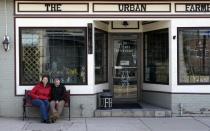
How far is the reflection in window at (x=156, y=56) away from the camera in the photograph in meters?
15.0

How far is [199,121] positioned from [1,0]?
6.68 meters

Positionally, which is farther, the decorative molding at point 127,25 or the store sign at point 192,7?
the decorative molding at point 127,25

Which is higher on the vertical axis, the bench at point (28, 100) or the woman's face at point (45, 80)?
the woman's face at point (45, 80)

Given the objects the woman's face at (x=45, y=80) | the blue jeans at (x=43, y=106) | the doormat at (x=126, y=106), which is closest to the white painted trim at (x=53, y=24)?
the woman's face at (x=45, y=80)

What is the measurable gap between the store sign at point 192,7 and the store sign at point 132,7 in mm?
331

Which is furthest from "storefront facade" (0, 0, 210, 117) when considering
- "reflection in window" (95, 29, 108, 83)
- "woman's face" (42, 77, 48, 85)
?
"woman's face" (42, 77, 48, 85)

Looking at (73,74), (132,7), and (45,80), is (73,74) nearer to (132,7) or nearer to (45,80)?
(45,80)

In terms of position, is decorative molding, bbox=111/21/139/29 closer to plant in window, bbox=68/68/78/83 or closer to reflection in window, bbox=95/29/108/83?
reflection in window, bbox=95/29/108/83

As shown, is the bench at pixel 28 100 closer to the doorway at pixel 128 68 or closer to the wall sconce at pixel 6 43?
the wall sconce at pixel 6 43

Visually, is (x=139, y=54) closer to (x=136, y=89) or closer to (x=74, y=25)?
(x=136, y=89)

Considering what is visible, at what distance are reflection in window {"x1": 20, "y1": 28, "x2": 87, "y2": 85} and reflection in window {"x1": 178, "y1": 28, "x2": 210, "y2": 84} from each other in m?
2.98

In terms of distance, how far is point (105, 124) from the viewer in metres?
12.9

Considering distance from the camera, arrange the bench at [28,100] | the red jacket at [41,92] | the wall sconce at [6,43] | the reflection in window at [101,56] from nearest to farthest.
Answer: the red jacket at [41,92] < the bench at [28,100] < the wall sconce at [6,43] < the reflection in window at [101,56]

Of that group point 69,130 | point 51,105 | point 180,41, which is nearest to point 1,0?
point 51,105
